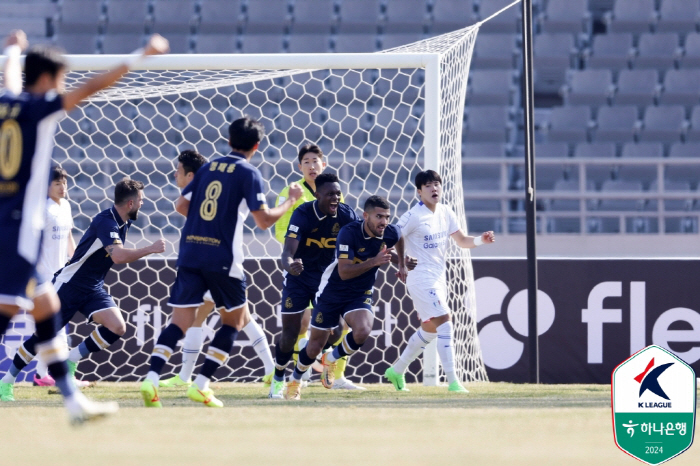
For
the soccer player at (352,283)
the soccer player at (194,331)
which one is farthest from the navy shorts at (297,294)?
the soccer player at (194,331)

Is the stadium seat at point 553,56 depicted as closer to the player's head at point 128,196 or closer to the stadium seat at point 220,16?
the stadium seat at point 220,16

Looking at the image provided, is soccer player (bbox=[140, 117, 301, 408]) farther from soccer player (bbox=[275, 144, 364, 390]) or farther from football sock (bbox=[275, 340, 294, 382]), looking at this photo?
soccer player (bbox=[275, 144, 364, 390])

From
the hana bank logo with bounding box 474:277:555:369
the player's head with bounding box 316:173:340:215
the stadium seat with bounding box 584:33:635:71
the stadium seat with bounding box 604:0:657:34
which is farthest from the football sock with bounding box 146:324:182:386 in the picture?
the stadium seat with bounding box 604:0:657:34

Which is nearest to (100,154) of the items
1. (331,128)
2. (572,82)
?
(331,128)

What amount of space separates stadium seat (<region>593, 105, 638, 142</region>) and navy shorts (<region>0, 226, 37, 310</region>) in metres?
12.9

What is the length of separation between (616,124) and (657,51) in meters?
2.01

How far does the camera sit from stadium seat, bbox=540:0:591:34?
57.4 feet

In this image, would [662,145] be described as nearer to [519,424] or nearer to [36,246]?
[519,424]

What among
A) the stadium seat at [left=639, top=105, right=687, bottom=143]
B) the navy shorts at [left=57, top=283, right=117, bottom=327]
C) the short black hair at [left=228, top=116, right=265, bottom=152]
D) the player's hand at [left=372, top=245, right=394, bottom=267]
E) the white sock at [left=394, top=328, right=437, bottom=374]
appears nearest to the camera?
the short black hair at [left=228, top=116, right=265, bottom=152]

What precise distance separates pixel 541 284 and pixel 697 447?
4.96m

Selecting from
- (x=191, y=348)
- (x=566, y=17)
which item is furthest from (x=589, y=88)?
(x=191, y=348)

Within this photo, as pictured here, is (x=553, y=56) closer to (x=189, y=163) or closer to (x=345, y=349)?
(x=345, y=349)

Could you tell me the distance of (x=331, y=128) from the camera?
1617 centimetres

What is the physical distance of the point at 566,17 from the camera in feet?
57.8
